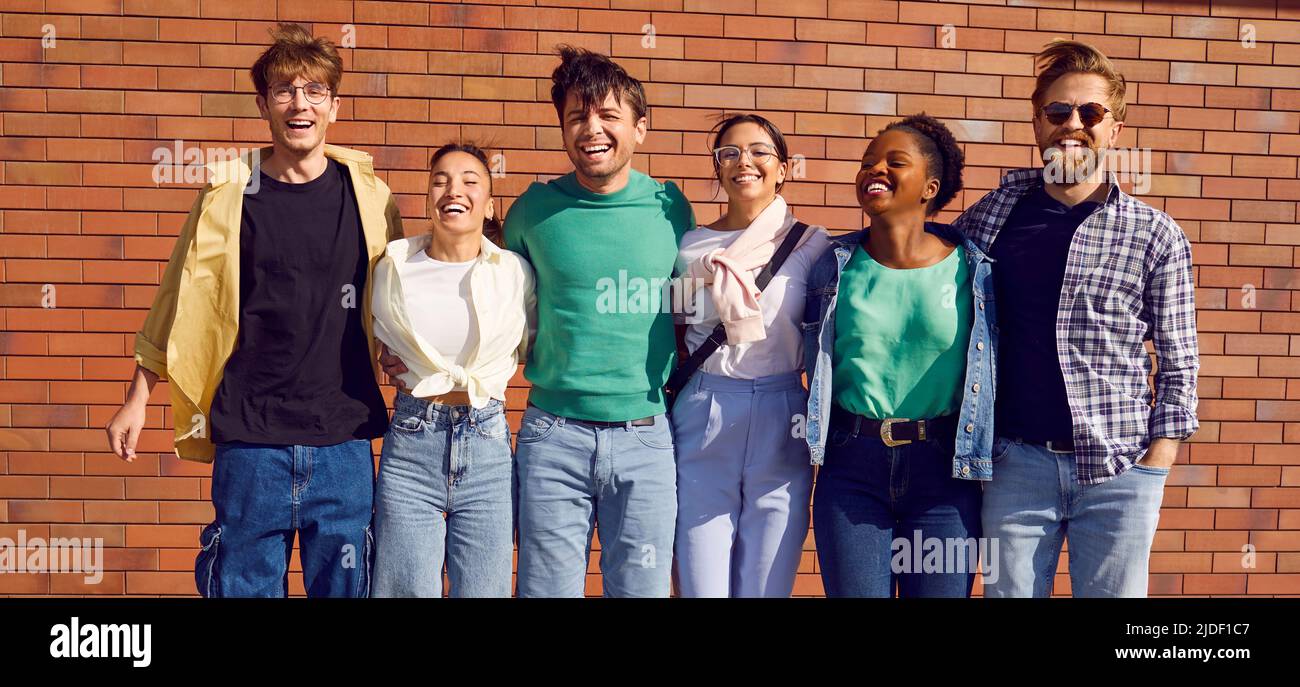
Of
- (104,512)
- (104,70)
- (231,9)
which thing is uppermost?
(231,9)

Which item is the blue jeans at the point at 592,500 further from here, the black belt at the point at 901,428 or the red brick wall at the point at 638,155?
the red brick wall at the point at 638,155

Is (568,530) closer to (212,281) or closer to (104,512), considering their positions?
(212,281)

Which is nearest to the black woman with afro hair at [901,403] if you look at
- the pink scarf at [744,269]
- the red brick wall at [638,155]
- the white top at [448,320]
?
the pink scarf at [744,269]

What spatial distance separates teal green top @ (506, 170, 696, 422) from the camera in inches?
124

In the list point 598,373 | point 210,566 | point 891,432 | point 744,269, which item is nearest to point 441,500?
point 598,373

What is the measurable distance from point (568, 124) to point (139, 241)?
229 centimetres

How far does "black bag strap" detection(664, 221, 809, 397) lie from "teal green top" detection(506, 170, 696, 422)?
2.4 inches

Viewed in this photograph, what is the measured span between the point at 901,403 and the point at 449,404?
4.60 ft

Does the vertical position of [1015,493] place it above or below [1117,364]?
below

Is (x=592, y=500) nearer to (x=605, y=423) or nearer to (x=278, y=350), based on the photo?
(x=605, y=423)

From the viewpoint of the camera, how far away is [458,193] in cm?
310

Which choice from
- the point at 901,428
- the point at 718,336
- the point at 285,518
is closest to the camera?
the point at 901,428

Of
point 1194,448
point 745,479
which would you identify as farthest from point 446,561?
point 1194,448

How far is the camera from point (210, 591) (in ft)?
10.2
